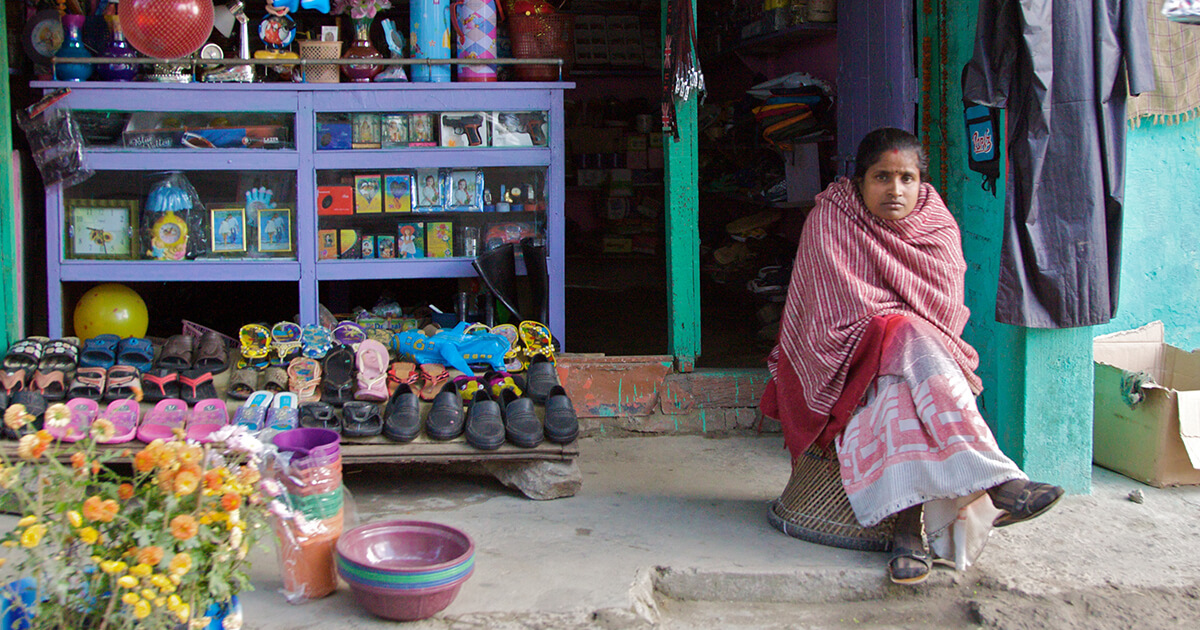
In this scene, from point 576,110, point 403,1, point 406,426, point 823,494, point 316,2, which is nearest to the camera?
point 823,494

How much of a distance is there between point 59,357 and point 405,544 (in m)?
2.01

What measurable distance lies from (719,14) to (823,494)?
498 centimetres

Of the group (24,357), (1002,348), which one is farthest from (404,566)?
(1002,348)

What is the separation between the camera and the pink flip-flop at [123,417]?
11.6ft

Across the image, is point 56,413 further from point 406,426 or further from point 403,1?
point 403,1

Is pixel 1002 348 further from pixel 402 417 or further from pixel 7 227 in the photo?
pixel 7 227

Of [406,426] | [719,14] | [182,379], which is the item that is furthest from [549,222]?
[719,14]

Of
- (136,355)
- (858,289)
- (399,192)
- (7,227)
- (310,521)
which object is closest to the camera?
(310,521)

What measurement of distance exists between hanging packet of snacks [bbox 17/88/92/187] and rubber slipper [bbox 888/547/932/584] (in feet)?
12.4

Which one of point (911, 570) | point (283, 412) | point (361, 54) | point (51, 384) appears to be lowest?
point (911, 570)

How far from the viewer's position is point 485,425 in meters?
3.65

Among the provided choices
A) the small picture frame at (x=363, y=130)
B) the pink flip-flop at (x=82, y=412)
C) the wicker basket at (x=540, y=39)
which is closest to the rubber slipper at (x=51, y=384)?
the pink flip-flop at (x=82, y=412)

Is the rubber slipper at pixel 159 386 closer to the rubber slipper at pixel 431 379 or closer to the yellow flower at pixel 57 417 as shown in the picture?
the rubber slipper at pixel 431 379

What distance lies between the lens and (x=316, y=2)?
4469 millimetres
